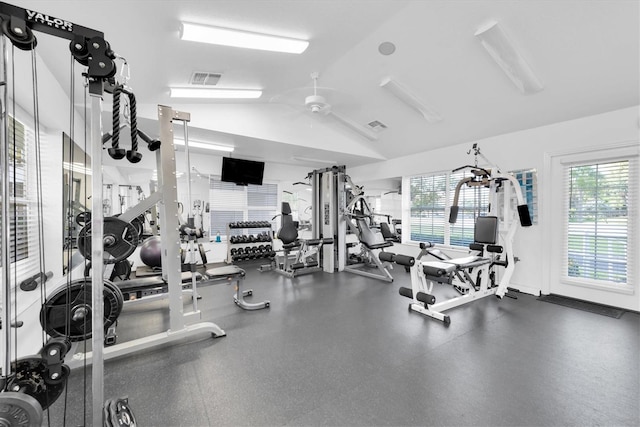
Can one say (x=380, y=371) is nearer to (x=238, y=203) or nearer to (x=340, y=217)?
(x=340, y=217)

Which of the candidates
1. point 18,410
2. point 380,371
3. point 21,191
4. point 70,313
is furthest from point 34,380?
point 380,371

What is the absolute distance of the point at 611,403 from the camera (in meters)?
1.70

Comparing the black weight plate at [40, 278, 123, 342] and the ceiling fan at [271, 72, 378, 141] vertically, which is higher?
the ceiling fan at [271, 72, 378, 141]

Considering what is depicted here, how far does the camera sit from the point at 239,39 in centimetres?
256

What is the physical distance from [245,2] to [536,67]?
3165 mm

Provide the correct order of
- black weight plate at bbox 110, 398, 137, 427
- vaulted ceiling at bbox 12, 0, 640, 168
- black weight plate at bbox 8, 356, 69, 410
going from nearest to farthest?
black weight plate at bbox 8, 356, 69, 410
black weight plate at bbox 110, 398, 137, 427
vaulted ceiling at bbox 12, 0, 640, 168

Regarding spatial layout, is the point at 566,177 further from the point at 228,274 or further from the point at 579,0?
the point at 228,274

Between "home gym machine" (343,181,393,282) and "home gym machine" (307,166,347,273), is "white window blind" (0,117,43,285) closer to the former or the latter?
"home gym machine" (307,166,347,273)

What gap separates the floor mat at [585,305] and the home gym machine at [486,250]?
55 centimetres

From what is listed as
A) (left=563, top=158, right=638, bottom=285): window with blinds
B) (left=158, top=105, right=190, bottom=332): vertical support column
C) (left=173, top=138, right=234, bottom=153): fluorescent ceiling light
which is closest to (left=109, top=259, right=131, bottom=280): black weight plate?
(left=158, top=105, right=190, bottom=332): vertical support column

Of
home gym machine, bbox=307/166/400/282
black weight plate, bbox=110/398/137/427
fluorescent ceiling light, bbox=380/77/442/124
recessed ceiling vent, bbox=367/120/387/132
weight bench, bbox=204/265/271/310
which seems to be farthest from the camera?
home gym machine, bbox=307/166/400/282

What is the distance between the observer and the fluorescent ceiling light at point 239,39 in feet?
7.73

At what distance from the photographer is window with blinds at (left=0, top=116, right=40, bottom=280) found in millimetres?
2008

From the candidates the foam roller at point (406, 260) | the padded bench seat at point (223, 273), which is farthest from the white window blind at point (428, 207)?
the padded bench seat at point (223, 273)
